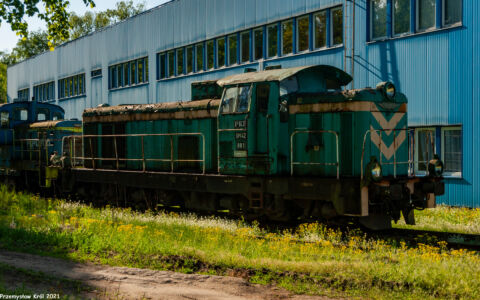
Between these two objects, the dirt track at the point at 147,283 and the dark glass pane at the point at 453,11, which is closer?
the dirt track at the point at 147,283

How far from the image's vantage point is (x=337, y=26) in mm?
18703

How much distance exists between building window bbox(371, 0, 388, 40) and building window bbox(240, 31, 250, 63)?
254 inches

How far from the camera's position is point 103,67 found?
33.1 m

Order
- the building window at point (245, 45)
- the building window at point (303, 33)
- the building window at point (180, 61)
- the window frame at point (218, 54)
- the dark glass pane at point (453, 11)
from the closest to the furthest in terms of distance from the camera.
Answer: the dark glass pane at point (453, 11) < the building window at point (303, 33) < the building window at point (245, 45) < the window frame at point (218, 54) < the building window at point (180, 61)

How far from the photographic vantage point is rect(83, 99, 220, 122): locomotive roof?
12408 mm

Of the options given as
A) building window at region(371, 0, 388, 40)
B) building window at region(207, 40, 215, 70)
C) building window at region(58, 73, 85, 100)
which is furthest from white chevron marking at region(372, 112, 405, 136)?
building window at region(58, 73, 85, 100)

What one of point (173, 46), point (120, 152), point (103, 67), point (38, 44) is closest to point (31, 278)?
point (120, 152)

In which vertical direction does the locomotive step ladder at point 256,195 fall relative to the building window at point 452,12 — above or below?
below

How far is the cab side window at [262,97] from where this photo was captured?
426 inches

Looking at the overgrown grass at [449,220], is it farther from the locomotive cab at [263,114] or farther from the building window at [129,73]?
the building window at [129,73]

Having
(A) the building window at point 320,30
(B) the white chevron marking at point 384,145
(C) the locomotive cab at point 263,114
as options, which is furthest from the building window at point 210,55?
(B) the white chevron marking at point 384,145

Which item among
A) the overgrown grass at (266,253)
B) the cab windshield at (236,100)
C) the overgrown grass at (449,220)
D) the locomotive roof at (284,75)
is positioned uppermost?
the locomotive roof at (284,75)

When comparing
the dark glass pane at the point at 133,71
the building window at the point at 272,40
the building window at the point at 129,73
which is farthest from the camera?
the dark glass pane at the point at 133,71

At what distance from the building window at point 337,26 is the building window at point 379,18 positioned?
1302mm
